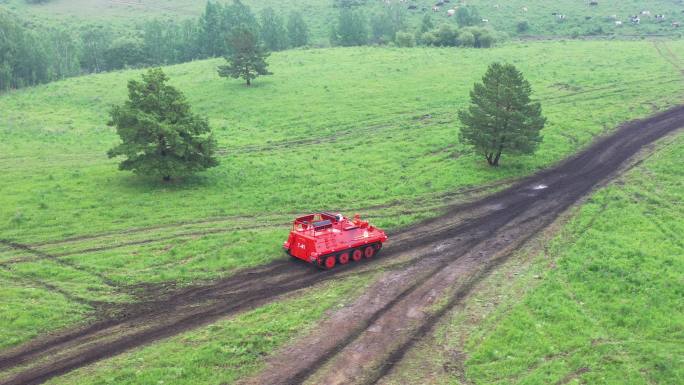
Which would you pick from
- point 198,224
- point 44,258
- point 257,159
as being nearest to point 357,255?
point 198,224

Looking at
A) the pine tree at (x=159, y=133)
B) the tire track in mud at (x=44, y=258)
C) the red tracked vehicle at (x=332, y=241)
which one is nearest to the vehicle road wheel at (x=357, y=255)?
the red tracked vehicle at (x=332, y=241)

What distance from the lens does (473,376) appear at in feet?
65.1

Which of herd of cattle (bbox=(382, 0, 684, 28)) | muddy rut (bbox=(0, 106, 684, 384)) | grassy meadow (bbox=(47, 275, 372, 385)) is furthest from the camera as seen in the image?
herd of cattle (bbox=(382, 0, 684, 28))

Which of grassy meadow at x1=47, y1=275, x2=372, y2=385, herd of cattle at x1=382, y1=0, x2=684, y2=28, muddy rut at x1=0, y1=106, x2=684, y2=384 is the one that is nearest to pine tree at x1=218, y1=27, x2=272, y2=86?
muddy rut at x1=0, y1=106, x2=684, y2=384

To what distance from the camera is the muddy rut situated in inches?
805

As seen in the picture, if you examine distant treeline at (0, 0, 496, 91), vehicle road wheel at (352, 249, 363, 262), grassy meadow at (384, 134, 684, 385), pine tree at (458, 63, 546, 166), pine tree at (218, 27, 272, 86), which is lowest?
grassy meadow at (384, 134, 684, 385)

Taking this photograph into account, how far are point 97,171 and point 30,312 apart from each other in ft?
75.4

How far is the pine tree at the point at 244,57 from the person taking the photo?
235ft

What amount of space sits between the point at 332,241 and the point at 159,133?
17737 mm

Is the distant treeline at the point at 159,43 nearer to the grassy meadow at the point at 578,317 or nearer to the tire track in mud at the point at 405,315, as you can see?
the tire track in mud at the point at 405,315

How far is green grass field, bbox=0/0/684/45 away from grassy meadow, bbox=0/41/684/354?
99.0ft

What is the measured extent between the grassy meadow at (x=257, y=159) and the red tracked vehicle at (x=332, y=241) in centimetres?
195

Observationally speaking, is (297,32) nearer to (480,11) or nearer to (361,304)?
(480,11)

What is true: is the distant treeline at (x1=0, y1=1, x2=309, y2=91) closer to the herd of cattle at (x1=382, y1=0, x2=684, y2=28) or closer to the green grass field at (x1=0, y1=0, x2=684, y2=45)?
the green grass field at (x1=0, y1=0, x2=684, y2=45)
